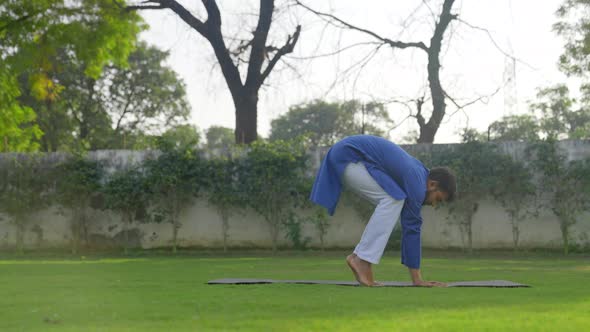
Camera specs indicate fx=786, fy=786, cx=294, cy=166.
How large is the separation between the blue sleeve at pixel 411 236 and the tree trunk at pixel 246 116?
12498 millimetres

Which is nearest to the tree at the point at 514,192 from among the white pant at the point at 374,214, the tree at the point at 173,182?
the tree at the point at 173,182

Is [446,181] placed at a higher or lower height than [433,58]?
lower

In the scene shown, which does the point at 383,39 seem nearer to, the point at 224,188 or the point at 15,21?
the point at 224,188

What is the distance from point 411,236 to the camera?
19.6ft

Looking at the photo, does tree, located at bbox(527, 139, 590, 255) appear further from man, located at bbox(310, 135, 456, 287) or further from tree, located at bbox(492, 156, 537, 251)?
man, located at bbox(310, 135, 456, 287)

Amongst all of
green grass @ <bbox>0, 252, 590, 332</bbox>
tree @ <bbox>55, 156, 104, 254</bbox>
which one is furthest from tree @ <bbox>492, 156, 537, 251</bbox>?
green grass @ <bbox>0, 252, 590, 332</bbox>

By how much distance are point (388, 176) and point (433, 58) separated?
1219 centimetres

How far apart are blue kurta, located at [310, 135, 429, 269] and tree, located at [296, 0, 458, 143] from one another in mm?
11697

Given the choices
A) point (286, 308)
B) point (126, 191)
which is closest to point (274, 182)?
point (126, 191)

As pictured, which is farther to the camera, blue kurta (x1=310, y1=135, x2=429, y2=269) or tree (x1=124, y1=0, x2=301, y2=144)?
tree (x1=124, y1=0, x2=301, y2=144)

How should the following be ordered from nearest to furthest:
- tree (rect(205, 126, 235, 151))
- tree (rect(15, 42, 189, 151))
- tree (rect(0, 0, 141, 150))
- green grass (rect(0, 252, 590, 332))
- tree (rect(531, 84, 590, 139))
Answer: green grass (rect(0, 252, 590, 332)) < tree (rect(0, 0, 141, 150)) < tree (rect(15, 42, 189, 151)) < tree (rect(531, 84, 590, 139)) < tree (rect(205, 126, 235, 151))

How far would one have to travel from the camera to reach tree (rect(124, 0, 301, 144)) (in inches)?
→ 714

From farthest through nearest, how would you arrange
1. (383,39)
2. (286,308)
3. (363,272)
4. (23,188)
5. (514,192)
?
(383,39)
(23,188)
(514,192)
(363,272)
(286,308)

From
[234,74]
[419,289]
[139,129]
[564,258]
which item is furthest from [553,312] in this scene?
[139,129]
